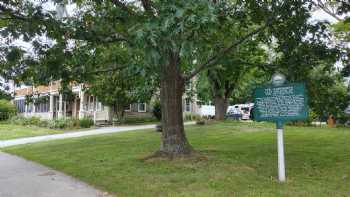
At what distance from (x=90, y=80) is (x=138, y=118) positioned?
875 inches

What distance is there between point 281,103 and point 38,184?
5.47m

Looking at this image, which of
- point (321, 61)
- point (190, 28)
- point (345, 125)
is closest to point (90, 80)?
point (321, 61)

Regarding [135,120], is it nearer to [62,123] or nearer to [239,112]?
[62,123]

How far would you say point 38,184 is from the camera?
8.57 metres

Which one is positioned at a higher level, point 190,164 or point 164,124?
point 164,124

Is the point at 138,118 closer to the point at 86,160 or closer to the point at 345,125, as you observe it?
the point at 345,125

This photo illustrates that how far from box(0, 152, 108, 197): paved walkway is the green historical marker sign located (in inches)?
144

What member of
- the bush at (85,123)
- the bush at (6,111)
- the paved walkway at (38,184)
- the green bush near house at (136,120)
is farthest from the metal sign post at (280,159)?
the bush at (6,111)

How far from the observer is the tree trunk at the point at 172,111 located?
1076 cm

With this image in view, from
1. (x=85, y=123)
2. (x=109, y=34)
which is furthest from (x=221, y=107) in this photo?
(x=109, y=34)

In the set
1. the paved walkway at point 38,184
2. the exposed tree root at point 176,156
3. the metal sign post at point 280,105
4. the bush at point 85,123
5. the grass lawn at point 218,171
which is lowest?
the paved walkway at point 38,184

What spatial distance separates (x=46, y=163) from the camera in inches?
460

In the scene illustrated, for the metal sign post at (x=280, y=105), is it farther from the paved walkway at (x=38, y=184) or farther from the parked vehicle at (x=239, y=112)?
the parked vehicle at (x=239, y=112)

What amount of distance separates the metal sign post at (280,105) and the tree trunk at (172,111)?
9.74ft
